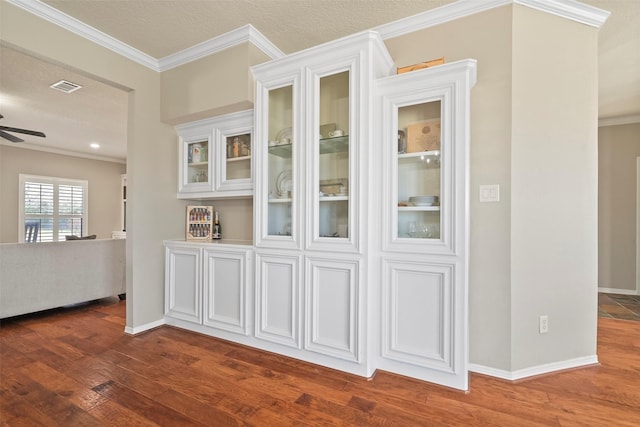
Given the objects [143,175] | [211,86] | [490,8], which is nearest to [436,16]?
[490,8]

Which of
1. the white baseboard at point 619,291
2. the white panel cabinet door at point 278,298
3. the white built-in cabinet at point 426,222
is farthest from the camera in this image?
the white baseboard at point 619,291

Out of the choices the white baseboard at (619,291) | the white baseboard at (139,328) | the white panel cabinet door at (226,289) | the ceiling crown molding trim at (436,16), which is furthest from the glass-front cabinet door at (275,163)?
the white baseboard at (619,291)

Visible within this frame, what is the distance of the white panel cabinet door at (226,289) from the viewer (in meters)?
2.59

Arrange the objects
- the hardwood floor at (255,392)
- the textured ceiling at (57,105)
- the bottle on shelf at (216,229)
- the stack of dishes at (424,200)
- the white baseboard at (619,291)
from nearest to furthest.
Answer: the hardwood floor at (255,392)
the stack of dishes at (424,200)
the textured ceiling at (57,105)
the bottle on shelf at (216,229)
the white baseboard at (619,291)

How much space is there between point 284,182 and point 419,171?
1.04 metres

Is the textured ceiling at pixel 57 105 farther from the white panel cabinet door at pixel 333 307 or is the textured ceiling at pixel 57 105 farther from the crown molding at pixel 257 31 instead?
the white panel cabinet door at pixel 333 307

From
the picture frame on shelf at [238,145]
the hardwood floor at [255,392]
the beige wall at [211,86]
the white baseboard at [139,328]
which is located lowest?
the hardwood floor at [255,392]

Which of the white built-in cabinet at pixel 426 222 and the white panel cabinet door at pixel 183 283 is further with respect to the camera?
the white panel cabinet door at pixel 183 283

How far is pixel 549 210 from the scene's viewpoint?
2.18m

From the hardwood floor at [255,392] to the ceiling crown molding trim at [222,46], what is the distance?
8.43 feet

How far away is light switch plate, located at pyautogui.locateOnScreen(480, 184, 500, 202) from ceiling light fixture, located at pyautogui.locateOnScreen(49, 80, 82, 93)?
4.24 m

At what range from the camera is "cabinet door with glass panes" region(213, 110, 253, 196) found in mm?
2869

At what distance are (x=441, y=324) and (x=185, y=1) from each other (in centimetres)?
283

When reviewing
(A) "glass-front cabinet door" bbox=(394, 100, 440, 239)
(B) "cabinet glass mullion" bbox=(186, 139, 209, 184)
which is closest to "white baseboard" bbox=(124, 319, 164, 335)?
(B) "cabinet glass mullion" bbox=(186, 139, 209, 184)
